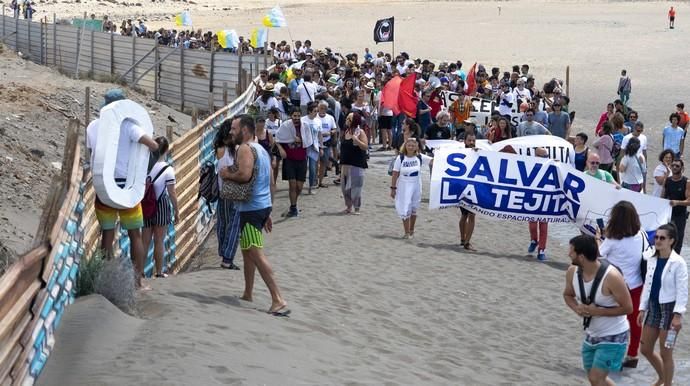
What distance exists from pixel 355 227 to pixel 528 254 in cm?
227

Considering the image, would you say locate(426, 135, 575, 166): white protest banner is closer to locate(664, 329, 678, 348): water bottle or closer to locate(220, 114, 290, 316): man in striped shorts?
locate(220, 114, 290, 316): man in striped shorts

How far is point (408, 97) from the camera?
75.9 feet

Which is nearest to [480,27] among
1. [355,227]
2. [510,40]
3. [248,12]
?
[510,40]

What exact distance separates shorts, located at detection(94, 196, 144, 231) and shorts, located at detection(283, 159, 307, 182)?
695 cm

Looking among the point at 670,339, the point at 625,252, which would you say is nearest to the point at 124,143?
the point at 625,252

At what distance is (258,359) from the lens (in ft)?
27.1

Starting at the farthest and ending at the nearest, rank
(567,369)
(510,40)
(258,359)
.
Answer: (510,40), (567,369), (258,359)

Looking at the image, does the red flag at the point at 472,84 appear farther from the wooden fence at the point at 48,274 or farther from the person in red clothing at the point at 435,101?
the wooden fence at the point at 48,274

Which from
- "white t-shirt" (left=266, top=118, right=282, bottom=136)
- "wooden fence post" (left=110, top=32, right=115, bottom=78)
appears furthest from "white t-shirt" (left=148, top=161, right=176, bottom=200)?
"wooden fence post" (left=110, top=32, right=115, bottom=78)

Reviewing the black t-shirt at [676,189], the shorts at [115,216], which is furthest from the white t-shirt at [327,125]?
the shorts at [115,216]

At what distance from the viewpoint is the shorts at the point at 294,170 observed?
56.2 feet

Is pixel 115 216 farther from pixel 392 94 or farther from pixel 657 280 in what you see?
pixel 392 94

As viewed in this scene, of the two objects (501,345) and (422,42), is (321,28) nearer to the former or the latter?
(422,42)

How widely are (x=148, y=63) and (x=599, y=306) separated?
26450 millimetres
